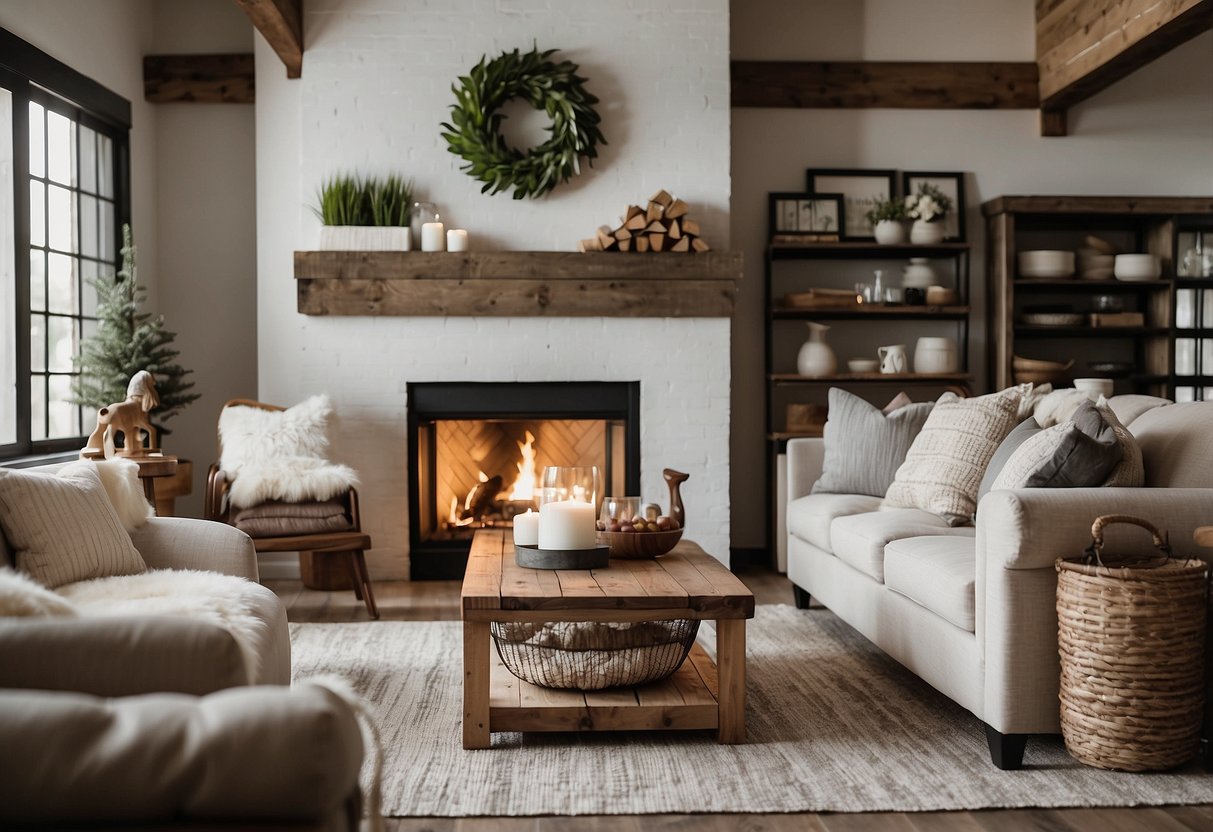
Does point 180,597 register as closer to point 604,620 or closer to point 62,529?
point 62,529

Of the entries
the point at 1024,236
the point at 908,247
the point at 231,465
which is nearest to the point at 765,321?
the point at 908,247

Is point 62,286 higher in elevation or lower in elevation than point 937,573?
higher

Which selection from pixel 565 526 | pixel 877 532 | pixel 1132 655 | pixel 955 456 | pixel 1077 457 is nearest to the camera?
pixel 1132 655

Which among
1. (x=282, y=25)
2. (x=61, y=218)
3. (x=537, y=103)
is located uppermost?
(x=282, y=25)

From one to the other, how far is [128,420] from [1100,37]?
4.49 metres

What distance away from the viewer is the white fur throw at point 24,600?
5.14 ft

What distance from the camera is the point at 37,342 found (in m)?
4.39

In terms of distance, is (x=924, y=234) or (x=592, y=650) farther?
(x=924, y=234)

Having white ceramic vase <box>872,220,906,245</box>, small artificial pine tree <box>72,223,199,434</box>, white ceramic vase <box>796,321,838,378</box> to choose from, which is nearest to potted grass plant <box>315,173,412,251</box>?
small artificial pine tree <box>72,223,199,434</box>

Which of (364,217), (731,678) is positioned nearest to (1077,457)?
(731,678)

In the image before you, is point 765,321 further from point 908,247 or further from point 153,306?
point 153,306

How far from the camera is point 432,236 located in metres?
4.79

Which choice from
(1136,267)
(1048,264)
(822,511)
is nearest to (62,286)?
(822,511)

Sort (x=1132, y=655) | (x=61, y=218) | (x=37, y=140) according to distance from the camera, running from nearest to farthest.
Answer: (x=1132, y=655) < (x=37, y=140) < (x=61, y=218)
